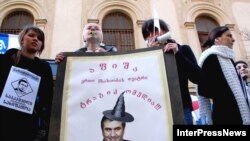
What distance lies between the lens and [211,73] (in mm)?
2840

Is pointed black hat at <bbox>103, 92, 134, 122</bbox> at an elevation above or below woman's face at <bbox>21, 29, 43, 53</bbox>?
below

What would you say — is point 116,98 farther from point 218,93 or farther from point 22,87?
point 218,93

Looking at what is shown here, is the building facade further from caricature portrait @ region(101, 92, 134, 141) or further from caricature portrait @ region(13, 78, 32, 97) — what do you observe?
caricature portrait @ region(101, 92, 134, 141)

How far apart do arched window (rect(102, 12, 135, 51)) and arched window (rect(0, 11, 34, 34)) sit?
2.59 m

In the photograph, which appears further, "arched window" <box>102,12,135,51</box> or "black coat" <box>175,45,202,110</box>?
"arched window" <box>102,12,135,51</box>

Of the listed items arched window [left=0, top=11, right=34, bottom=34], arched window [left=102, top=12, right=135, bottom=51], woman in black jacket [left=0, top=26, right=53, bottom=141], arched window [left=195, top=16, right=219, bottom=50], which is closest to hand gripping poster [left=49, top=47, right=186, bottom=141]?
woman in black jacket [left=0, top=26, right=53, bottom=141]

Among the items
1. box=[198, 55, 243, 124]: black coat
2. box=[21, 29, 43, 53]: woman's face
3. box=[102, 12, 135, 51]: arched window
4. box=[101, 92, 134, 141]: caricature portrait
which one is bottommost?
box=[101, 92, 134, 141]: caricature portrait

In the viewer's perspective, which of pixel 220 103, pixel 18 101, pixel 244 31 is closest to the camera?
pixel 18 101

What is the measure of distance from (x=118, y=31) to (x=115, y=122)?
7.88 m

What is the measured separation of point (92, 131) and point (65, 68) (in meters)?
0.67

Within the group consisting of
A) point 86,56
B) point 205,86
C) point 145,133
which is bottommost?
point 145,133

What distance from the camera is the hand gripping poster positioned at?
2.17 meters

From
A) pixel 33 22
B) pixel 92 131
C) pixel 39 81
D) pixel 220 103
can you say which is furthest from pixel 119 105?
pixel 33 22

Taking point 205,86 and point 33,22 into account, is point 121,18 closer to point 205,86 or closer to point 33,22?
point 33,22
